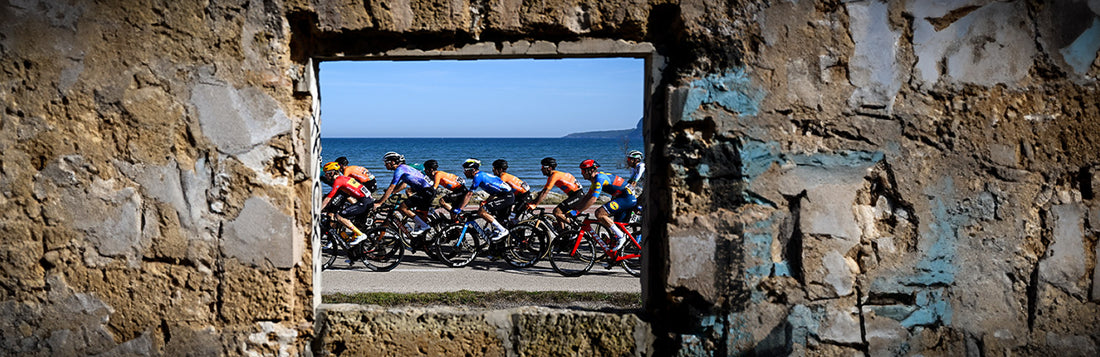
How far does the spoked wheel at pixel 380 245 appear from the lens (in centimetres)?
905

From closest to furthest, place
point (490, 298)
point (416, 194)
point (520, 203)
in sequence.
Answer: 1. point (490, 298)
2. point (416, 194)
3. point (520, 203)

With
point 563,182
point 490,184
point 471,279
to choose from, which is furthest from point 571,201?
point 471,279

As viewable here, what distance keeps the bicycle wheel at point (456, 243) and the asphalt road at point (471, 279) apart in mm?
128

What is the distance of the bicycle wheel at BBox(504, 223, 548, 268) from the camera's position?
9086mm

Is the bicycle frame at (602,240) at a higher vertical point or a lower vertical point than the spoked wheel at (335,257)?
higher

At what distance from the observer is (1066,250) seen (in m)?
2.89

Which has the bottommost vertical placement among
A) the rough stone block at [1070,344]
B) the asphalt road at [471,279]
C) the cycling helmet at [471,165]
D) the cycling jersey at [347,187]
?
the asphalt road at [471,279]

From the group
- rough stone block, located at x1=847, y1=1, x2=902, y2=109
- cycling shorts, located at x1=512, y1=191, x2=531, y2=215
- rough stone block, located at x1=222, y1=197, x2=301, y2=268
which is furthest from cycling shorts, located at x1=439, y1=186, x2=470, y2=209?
rough stone block, located at x1=847, y1=1, x2=902, y2=109

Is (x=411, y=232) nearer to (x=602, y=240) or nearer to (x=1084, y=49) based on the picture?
(x=602, y=240)

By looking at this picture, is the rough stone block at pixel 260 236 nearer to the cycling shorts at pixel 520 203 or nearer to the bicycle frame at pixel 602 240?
the bicycle frame at pixel 602 240

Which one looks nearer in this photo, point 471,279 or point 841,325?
point 841,325

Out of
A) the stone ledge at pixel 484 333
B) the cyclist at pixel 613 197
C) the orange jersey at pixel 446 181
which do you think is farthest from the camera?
the orange jersey at pixel 446 181

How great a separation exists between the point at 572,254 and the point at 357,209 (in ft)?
8.98

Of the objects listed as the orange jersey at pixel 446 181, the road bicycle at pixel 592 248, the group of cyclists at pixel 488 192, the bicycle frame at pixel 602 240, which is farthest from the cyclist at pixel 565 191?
the orange jersey at pixel 446 181
